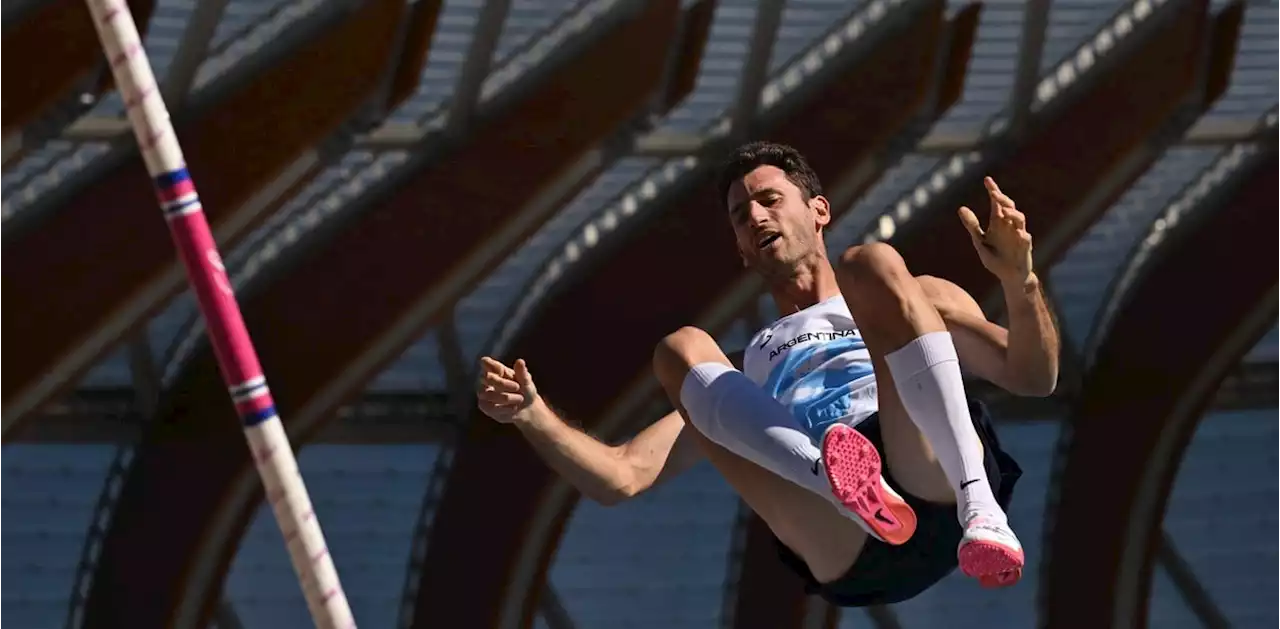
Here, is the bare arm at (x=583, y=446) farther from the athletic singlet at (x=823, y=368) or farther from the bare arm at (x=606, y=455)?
the athletic singlet at (x=823, y=368)

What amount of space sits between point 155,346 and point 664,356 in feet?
48.3

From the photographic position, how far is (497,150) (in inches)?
755

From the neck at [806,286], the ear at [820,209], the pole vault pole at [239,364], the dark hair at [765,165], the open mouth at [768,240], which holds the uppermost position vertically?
the pole vault pole at [239,364]

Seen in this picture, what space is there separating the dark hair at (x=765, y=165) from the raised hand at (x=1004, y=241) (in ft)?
3.50

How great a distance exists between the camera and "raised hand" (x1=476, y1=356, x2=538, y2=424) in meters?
8.07

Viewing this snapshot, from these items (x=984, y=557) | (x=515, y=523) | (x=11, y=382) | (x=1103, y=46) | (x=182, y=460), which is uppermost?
(x=984, y=557)

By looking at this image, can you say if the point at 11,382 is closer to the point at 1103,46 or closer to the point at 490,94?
the point at 490,94

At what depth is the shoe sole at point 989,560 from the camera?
7367 mm

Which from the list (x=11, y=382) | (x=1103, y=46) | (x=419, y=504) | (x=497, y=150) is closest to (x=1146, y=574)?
(x=1103, y=46)

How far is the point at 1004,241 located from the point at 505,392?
2.05 m

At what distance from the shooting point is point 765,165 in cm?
849

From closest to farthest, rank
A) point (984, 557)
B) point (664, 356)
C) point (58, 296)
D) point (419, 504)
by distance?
point (984, 557)
point (664, 356)
point (58, 296)
point (419, 504)

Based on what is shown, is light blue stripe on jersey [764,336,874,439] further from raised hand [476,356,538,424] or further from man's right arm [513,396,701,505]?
raised hand [476,356,538,424]

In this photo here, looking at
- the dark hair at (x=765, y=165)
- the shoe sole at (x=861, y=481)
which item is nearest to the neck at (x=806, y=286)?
the dark hair at (x=765, y=165)
